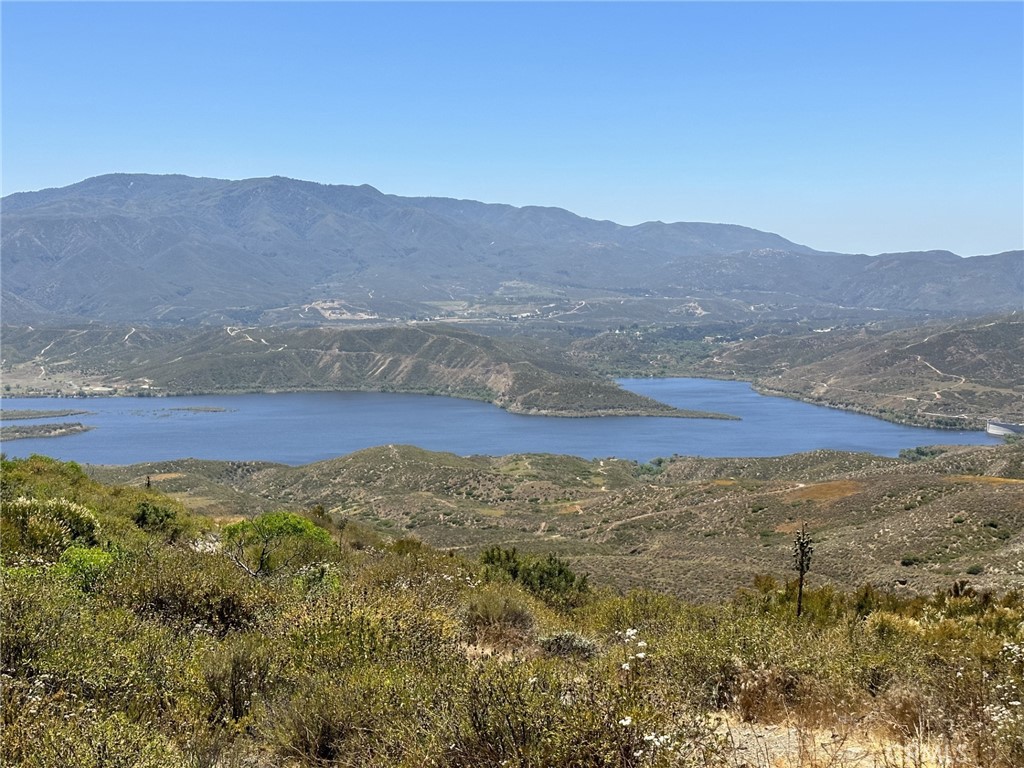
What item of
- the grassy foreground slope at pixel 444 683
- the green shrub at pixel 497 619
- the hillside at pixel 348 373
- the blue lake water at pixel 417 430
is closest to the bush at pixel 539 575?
the grassy foreground slope at pixel 444 683

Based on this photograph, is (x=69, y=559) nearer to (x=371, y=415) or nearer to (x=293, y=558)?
(x=293, y=558)

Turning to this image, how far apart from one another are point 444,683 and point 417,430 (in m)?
125

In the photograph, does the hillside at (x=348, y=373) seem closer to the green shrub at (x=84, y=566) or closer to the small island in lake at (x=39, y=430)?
the small island in lake at (x=39, y=430)

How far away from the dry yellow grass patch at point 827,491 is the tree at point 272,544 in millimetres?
29859

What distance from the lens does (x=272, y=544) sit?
19.7 m

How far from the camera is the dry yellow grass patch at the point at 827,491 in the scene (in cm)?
4253

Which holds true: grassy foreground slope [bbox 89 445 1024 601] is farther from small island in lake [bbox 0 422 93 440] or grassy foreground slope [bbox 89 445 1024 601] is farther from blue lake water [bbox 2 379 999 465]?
small island in lake [bbox 0 422 93 440]

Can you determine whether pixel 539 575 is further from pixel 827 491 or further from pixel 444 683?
pixel 827 491

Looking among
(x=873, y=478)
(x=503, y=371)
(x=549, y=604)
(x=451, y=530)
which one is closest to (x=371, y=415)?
(x=503, y=371)

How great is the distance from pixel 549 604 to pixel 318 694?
11369 millimetres

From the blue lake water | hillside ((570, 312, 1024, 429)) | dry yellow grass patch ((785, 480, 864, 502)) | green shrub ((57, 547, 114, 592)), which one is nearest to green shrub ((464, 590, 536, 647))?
green shrub ((57, 547, 114, 592))

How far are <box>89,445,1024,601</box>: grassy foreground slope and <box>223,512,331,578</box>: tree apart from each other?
37.1 feet

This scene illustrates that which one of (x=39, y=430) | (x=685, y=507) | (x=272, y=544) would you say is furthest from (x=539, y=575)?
(x=39, y=430)

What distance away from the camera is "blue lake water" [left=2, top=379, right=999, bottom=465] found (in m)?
109
